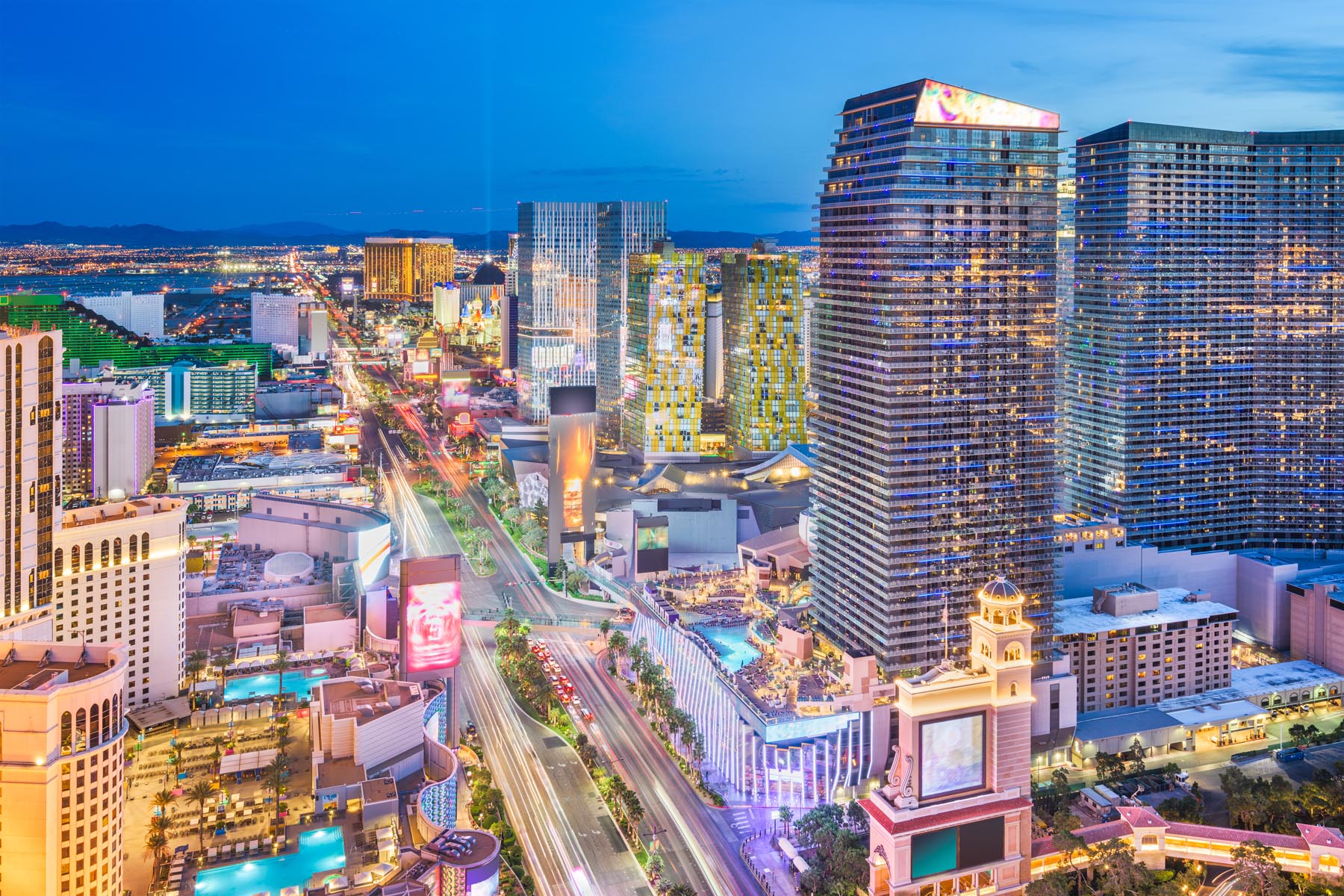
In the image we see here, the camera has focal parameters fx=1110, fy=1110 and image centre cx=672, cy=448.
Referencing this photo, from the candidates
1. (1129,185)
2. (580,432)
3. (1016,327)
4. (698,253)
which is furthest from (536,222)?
(1016,327)

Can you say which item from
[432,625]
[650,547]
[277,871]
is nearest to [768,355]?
[650,547]

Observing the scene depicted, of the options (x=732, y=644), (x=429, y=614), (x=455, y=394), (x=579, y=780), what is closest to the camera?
(x=429, y=614)

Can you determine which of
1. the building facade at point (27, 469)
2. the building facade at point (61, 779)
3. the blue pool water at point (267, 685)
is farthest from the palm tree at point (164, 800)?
the blue pool water at point (267, 685)

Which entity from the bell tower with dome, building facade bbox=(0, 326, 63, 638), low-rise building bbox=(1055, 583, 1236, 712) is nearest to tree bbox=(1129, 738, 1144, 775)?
low-rise building bbox=(1055, 583, 1236, 712)

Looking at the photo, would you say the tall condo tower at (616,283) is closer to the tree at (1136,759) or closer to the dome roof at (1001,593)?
the tree at (1136,759)

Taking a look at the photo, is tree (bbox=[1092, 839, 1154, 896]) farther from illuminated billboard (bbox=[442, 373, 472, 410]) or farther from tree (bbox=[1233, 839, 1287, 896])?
illuminated billboard (bbox=[442, 373, 472, 410])

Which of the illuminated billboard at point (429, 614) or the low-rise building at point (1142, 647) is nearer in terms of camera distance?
the illuminated billboard at point (429, 614)

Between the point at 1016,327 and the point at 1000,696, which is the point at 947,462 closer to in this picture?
the point at 1016,327

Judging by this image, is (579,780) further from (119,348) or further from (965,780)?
(119,348)
